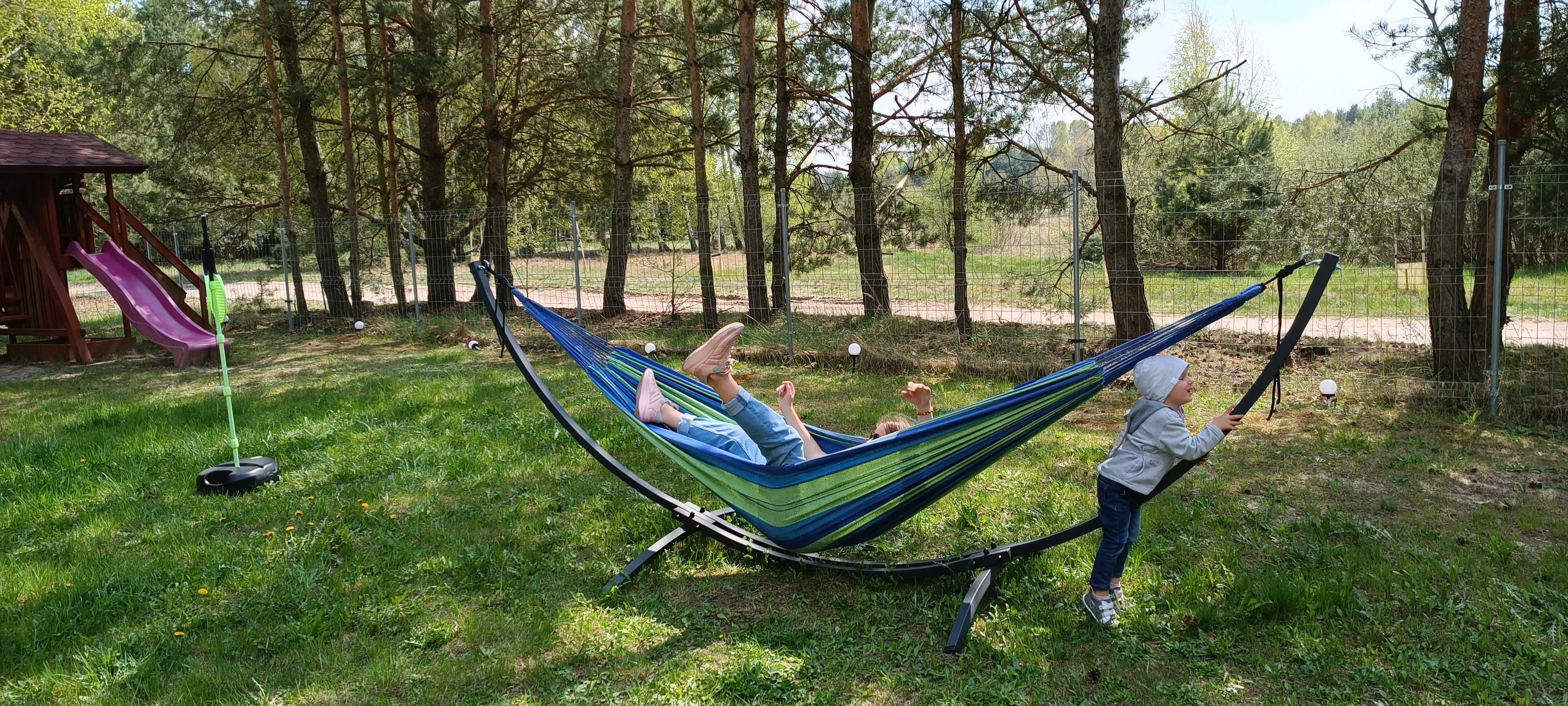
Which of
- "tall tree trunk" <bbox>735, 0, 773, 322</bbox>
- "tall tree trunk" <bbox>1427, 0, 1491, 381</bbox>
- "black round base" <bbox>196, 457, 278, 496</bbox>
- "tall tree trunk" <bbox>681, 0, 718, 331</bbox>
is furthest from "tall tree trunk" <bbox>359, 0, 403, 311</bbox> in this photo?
"tall tree trunk" <bbox>1427, 0, 1491, 381</bbox>

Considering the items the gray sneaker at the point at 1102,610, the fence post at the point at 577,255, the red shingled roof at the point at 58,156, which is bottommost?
the gray sneaker at the point at 1102,610

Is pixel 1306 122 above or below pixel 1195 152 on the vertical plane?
above

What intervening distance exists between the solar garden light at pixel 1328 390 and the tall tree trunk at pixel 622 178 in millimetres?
→ 7343

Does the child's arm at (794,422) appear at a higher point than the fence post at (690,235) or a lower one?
lower

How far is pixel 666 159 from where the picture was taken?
46.7ft

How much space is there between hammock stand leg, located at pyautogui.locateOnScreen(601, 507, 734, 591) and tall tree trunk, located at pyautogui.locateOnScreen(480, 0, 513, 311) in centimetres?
776

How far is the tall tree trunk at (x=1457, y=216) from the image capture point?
18.0 ft

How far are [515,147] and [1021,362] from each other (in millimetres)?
9076

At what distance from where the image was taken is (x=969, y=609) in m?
2.97


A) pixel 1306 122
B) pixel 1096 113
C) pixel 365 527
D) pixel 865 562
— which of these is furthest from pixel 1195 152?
pixel 1306 122

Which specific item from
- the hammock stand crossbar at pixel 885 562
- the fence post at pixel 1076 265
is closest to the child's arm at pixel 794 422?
the hammock stand crossbar at pixel 885 562

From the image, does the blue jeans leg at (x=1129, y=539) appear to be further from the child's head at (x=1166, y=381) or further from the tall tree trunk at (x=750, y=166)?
the tall tree trunk at (x=750, y=166)

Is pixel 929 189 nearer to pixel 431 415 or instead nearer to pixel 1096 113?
pixel 1096 113

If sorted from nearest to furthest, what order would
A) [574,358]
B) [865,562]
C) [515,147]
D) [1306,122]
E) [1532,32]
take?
[865,562], [574,358], [1532,32], [515,147], [1306,122]
